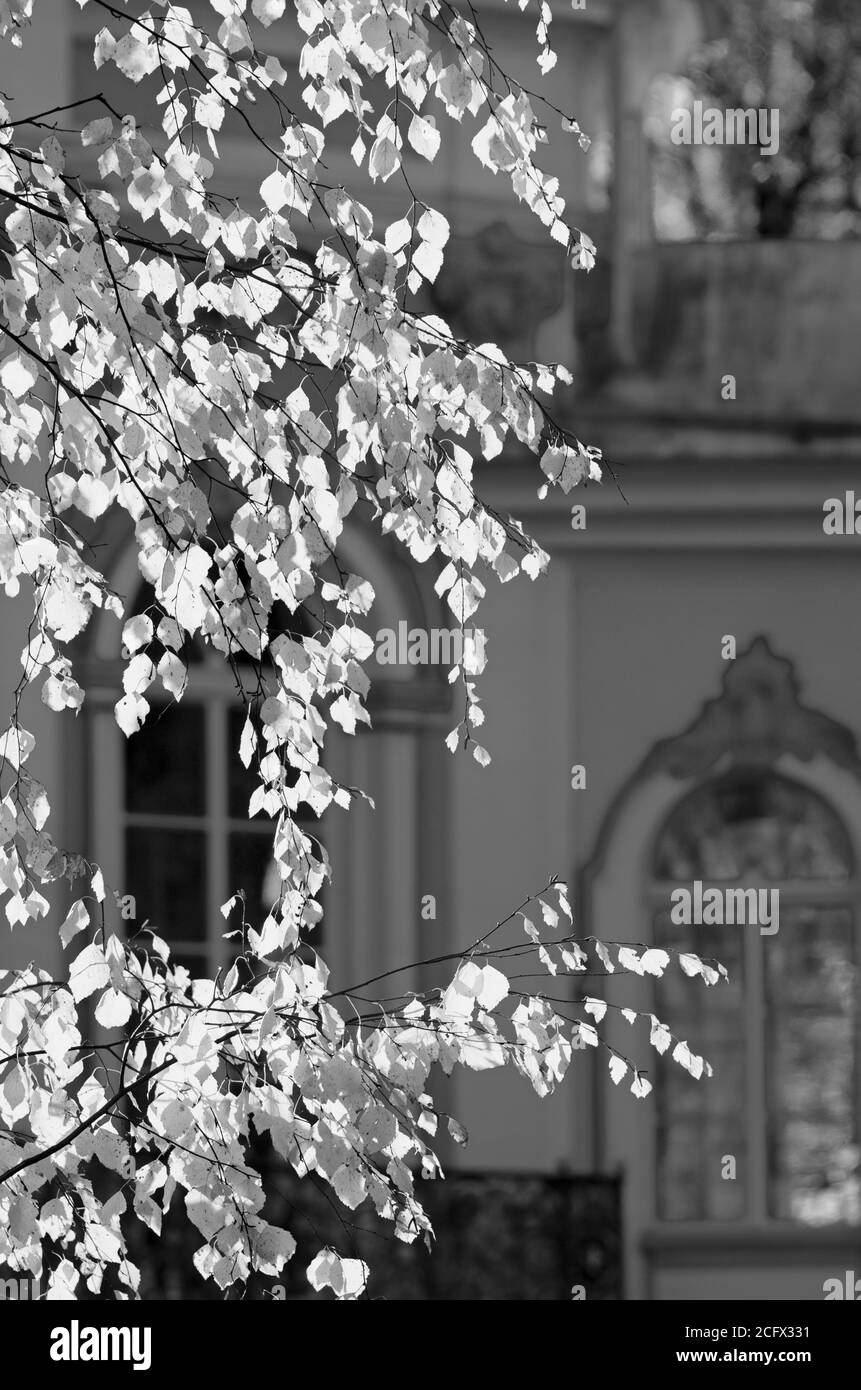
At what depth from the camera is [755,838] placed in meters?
6.53

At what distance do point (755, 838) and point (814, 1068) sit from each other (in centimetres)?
81

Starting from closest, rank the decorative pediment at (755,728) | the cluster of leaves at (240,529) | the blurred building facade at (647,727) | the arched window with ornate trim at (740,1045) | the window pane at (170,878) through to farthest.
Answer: the cluster of leaves at (240,529), the window pane at (170,878), the blurred building facade at (647,727), the arched window with ornate trim at (740,1045), the decorative pediment at (755,728)

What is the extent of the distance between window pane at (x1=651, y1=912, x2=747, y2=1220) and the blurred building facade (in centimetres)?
1

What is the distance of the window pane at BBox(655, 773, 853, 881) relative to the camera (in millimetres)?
6484

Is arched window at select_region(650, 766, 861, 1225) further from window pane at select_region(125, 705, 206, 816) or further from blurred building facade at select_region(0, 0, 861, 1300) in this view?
window pane at select_region(125, 705, 206, 816)

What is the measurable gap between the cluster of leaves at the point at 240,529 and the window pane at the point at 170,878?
309 centimetres

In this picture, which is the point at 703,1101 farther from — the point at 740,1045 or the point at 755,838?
the point at 755,838

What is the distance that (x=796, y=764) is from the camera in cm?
652

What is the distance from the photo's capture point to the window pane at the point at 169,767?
240 inches

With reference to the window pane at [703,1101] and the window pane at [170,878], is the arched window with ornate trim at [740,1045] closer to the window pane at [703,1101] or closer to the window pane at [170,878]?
the window pane at [703,1101]

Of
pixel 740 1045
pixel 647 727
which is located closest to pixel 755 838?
pixel 647 727

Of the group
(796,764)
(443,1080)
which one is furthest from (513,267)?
(443,1080)

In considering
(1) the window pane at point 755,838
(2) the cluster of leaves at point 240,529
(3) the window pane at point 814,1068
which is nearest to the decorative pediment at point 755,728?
(1) the window pane at point 755,838

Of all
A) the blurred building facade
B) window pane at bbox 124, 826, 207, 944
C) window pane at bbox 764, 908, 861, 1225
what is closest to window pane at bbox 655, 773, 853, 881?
the blurred building facade
